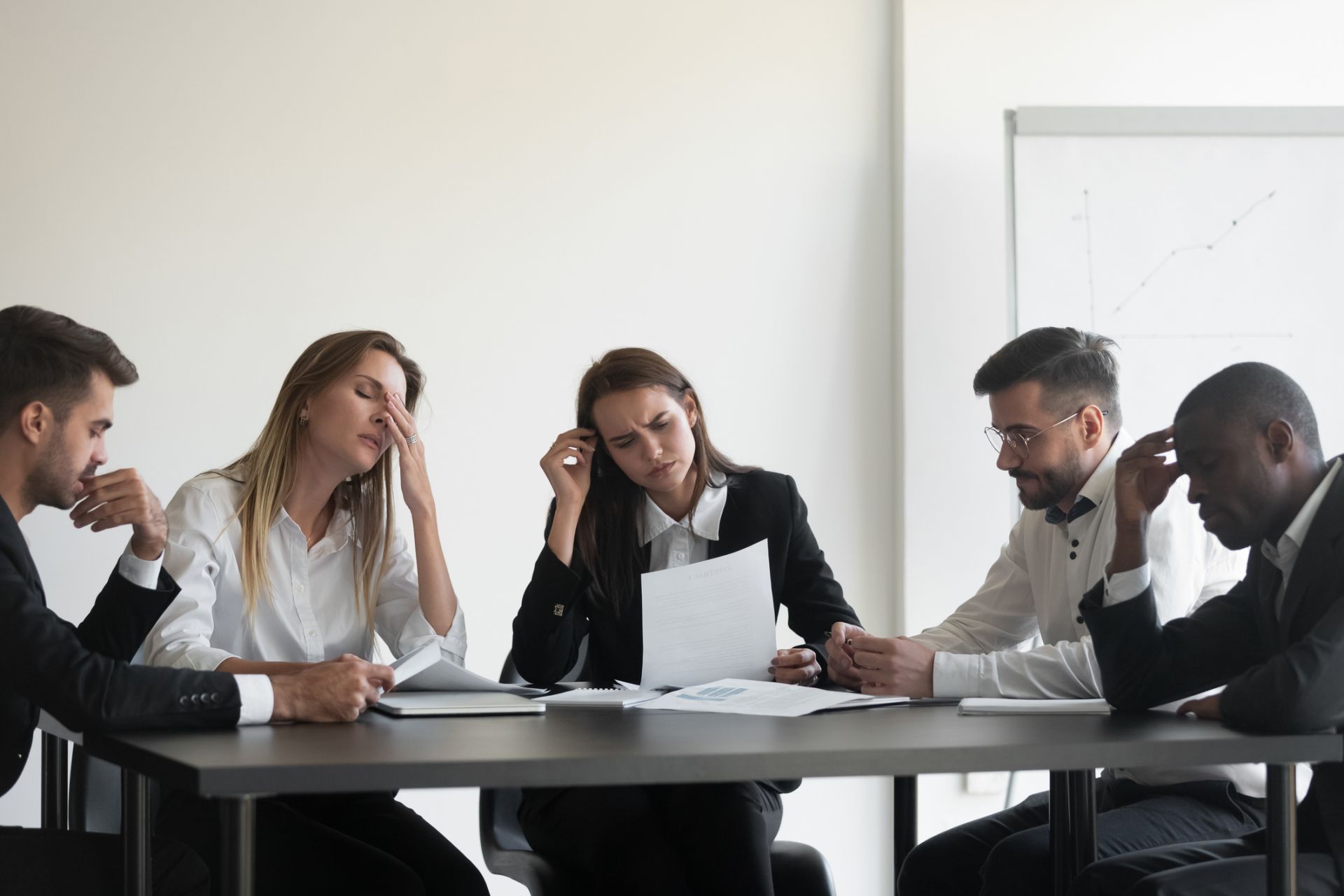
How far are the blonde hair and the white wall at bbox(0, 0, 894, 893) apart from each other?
0.97m

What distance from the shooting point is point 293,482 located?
2.30m

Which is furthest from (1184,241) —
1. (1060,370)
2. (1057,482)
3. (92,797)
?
(92,797)

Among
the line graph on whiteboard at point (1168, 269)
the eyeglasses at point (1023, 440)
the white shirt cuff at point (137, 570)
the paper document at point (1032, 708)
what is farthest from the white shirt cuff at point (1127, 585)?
the line graph on whiteboard at point (1168, 269)

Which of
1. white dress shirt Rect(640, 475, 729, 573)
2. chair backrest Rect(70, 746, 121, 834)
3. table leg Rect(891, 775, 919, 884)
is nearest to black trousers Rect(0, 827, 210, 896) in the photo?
chair backrest Rect(70, 746, 121, 834)

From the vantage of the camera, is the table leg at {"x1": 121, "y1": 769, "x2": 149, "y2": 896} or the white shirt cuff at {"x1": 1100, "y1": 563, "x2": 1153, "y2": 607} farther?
the white shirt cuff at {"x1": 1100, "y1": 563, "x2": 1153, "y2": 607}

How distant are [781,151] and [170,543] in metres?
2.08

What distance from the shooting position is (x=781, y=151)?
11.5ft

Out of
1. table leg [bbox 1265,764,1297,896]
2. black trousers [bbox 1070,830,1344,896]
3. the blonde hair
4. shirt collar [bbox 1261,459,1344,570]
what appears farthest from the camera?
the blonde hair

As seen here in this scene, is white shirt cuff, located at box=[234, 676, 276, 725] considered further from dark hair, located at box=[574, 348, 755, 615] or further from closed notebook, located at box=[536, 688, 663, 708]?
dark hair, located at box=[574, 348, 755, 615]

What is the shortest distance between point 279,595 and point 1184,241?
8.42 feet

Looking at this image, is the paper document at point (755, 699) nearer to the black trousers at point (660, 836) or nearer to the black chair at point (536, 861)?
the black trousers at point (660, 836)

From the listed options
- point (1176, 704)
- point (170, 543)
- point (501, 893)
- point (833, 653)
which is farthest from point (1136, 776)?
point (501, 893)

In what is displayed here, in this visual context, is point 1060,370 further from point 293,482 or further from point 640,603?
point 293,482

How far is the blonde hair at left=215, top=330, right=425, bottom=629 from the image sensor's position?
2.19 meters
